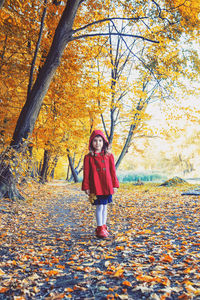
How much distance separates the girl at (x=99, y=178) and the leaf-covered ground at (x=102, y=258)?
465 millimetres

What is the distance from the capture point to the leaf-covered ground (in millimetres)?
2184

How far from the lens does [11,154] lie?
17.2 ft

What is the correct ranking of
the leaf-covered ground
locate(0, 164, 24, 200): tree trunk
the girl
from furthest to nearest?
locate(0, 164, 24, 200): tree trunk
the girl
the leaf-covered ground

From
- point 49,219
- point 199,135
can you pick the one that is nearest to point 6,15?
point 49,219

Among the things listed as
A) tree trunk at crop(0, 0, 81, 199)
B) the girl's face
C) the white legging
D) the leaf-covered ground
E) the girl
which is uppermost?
tree trunk at crop(0, 0, 81, 199)

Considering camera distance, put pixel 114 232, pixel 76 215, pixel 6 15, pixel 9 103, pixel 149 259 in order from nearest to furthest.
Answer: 1. pixel 149 259
2. pixel 114 232
3. pixel 76 215
4. pixel 6 15
5. pixel 9 103

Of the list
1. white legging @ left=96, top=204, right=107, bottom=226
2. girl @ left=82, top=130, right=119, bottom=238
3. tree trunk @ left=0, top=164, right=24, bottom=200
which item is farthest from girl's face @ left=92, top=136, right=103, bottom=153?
tree trunk @ left=0, top=164, right=24, bottom=200

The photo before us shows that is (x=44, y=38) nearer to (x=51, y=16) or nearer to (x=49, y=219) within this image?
(x=51, y=16)

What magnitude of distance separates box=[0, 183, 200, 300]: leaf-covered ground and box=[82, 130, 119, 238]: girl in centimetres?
47

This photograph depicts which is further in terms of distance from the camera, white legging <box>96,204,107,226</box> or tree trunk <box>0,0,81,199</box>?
tree trunk <box>0,0,81,199</box>

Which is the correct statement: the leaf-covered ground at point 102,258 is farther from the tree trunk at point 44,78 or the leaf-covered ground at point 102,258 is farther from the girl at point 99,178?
the tree trunk at point 44,78

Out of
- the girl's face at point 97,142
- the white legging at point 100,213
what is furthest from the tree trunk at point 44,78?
the white legging at point 100,213

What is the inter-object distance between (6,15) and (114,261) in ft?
26.4

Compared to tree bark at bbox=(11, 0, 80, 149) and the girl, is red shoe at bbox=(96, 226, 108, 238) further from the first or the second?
tree bark at bbox=(11, 0, 80, 149)
